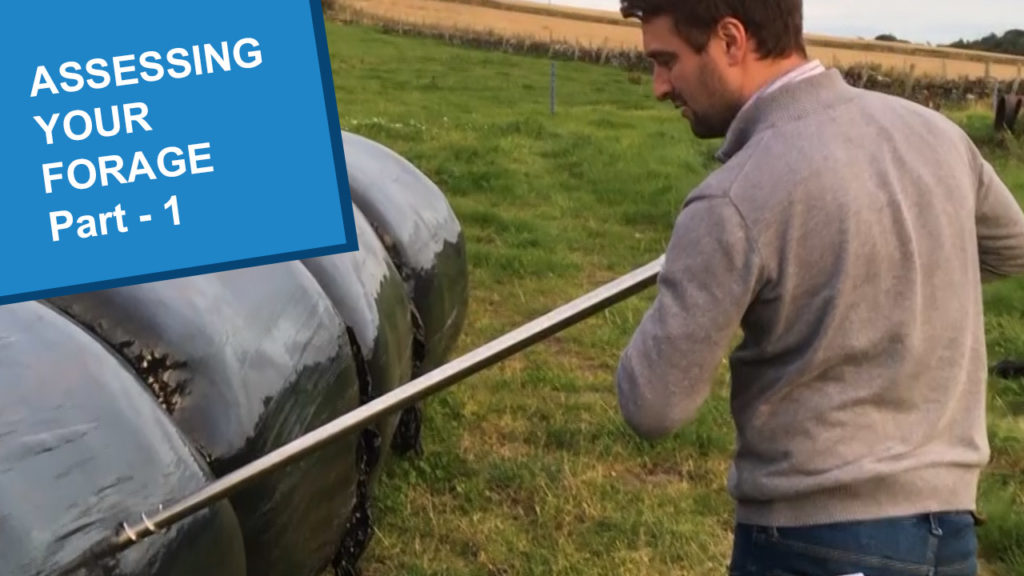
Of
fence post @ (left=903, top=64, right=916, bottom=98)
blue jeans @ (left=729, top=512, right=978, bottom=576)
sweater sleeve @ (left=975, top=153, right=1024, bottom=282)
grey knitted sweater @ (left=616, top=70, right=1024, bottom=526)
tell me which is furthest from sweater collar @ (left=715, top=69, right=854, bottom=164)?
fence post @ (left=903, top=64, right=916, bottom=98)

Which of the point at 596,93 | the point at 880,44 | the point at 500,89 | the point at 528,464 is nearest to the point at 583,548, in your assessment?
the point at 528,464

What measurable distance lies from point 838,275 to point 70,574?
152cm

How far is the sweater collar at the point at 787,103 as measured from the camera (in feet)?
6.62

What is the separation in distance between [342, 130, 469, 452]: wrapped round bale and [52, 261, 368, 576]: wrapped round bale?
133 centimetres

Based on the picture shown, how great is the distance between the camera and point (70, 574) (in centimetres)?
234

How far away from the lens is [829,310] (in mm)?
2012

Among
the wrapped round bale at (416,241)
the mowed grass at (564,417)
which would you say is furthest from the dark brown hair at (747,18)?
the wrapped round bale at (416,241)

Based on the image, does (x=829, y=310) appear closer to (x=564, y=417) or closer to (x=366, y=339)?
Answer: (x=366, y=339)

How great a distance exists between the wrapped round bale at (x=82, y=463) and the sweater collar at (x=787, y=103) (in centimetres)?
141

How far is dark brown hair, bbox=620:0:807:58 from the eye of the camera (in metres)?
1.96

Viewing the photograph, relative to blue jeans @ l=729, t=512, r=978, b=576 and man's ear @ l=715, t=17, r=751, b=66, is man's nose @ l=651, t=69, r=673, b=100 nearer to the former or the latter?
man's ear @ l=715, t=17, r=751, b=66

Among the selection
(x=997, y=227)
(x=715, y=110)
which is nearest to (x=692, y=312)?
(x=715, y=110)

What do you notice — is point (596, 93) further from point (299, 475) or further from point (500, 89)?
point (299, 475)

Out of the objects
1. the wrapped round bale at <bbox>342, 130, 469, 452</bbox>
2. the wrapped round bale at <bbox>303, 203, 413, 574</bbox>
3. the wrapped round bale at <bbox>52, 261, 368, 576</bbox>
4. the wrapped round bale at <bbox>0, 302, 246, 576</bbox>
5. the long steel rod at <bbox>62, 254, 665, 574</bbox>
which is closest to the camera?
the wrapped round bale at <bbox>0, 302, 246, 576</bbox>
